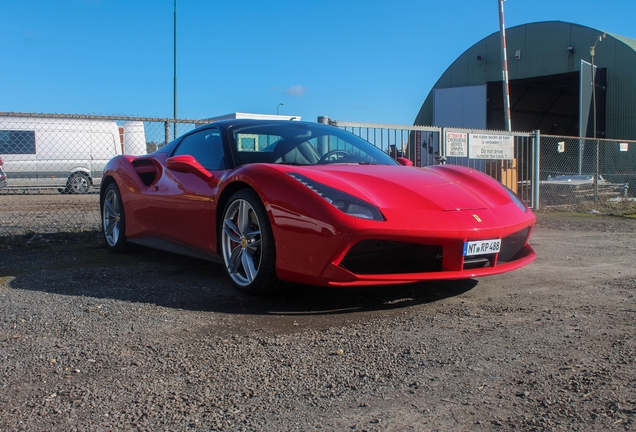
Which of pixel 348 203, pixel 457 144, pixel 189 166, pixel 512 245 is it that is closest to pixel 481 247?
pixel 512 245

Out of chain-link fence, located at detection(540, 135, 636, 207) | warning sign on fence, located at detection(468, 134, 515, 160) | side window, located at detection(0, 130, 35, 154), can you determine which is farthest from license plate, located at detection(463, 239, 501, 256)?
side window, located at detection(0, 130, 35, 154)

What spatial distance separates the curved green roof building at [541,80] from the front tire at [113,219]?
19.1 m

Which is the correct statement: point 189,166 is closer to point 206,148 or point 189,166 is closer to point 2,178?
point 206,148

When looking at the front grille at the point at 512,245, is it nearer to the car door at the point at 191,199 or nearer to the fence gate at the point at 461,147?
the car door at the point at 191,199

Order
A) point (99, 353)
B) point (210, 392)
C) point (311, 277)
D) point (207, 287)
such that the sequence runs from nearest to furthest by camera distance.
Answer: point (210, 392)
point (99, 353)
point (311, 277)
point (207, 287)

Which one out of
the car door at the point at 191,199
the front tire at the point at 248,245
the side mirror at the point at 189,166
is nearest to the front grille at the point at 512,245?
the front tire at the point at 248,245

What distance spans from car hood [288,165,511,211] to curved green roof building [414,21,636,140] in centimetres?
1901

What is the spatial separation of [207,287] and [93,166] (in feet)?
48.0

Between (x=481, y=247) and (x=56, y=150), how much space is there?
15467mm

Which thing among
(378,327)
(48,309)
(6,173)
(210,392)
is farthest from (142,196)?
(6,173)

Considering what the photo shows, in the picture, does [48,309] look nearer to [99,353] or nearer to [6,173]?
[99,353]

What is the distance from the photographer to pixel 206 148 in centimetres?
487

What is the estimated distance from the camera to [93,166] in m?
17.7

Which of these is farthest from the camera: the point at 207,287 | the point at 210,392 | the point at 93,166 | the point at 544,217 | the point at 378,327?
the point at 93,166
